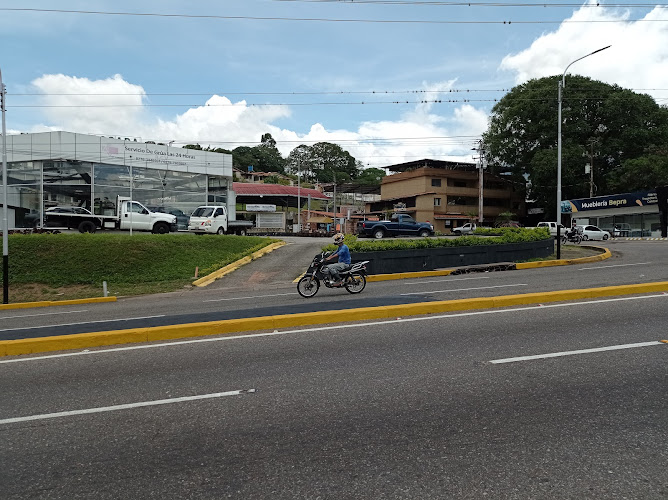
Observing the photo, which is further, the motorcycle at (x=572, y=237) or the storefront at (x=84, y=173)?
the storefront at (x=84, y=173)

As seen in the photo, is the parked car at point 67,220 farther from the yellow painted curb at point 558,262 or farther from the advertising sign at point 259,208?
the advertising sign at point 259,208

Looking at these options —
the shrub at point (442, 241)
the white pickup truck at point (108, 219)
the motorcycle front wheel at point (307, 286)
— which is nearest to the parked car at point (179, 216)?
the white pickup truck at point (108, 219)

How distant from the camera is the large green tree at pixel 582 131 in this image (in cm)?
5166

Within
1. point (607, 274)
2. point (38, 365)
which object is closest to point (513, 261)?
point (607, 274)

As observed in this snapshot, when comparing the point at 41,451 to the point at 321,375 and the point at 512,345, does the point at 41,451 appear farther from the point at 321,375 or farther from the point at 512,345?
the point at 512,345

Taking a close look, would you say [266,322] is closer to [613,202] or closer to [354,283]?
[354,283]

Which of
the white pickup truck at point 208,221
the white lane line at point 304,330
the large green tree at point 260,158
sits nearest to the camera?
the white lane line at point 304,330

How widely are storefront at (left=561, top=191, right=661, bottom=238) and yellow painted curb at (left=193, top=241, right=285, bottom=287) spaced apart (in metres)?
37.3

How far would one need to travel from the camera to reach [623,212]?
159ft

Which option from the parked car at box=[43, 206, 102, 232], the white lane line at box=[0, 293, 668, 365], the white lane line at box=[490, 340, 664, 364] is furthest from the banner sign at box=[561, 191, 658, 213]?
the parked car at box=[43, 206, 102, 232]

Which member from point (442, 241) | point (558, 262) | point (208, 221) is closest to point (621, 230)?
point (558, 262)

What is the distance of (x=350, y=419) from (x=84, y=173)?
128ft

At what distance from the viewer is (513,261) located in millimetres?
20891

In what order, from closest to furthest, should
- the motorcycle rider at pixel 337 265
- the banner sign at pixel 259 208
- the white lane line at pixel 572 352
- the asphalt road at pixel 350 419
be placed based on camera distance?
the asphalt road at pixel 350 419
the white lane line at pixel 572 352
the motorcycle rider at pixel 337 265
the banner sign at pixel 259 208
